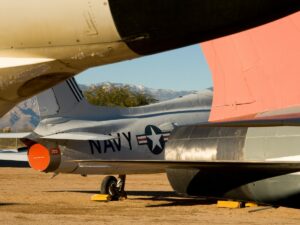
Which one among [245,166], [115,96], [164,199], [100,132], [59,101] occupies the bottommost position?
[245,166]

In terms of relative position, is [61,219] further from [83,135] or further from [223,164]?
[223,164]

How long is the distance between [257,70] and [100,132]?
41.4ft

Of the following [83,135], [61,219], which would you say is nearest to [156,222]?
[61,219]

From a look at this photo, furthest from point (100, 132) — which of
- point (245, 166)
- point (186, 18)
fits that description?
point (186, 18)

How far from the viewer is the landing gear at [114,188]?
66.7ft

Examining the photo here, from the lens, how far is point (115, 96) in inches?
2835

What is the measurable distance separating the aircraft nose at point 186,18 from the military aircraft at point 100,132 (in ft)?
52.4

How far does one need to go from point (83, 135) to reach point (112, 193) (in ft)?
7.96

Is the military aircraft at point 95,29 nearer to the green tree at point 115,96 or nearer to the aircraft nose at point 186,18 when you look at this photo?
the aircraft nose at point 186,18

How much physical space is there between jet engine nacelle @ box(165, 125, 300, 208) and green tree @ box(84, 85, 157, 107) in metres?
62.9

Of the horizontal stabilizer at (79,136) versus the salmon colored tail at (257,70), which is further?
the horizontal stabilizer at (79,136)

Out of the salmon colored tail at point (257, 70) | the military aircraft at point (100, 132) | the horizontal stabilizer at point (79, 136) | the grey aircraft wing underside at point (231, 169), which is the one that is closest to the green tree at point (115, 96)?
the military aircraft at point (100, 132)

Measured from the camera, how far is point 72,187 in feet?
84.3

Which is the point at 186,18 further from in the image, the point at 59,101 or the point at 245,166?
the point at 59,101
